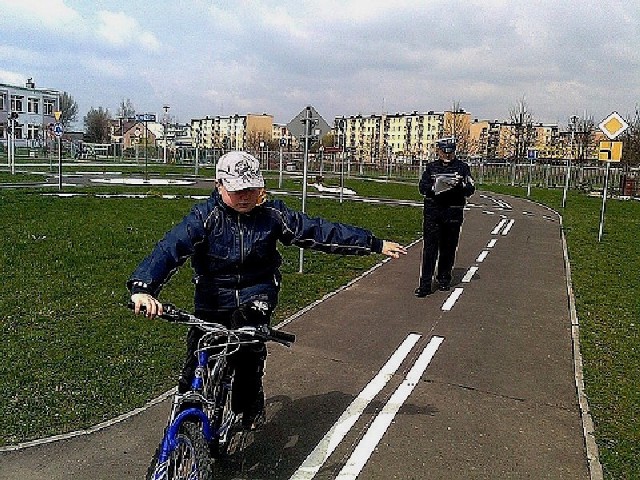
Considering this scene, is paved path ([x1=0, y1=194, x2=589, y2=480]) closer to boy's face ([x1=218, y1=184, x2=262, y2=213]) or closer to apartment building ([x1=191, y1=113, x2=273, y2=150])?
boy's face ([x1=218, y1=184, x2=262, y2=213])

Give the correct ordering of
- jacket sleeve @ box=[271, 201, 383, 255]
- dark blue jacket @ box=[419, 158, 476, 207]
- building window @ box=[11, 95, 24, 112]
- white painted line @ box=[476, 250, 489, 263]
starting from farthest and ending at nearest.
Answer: building window @ box=[11, 95, 24, 112]
white painted line @ box=[476, 250, 489, 263]
dark blue jacket @ box=[419, 158, 476, 207]
jacket sleeve @ box=[271, 201, 383, 255]

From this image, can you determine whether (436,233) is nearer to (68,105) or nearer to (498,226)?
(498,226)

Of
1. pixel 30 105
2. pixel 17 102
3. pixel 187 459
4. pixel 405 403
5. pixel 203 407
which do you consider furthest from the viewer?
pixel 30 105

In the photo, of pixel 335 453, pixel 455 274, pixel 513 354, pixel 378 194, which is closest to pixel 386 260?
pixel 455 274

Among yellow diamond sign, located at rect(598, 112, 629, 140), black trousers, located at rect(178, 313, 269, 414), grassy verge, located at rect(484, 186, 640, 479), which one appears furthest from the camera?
yellow diamond sign, located at rect(598, 112, 629, 140)

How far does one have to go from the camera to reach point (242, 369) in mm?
4266

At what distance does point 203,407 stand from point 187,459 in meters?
0.35

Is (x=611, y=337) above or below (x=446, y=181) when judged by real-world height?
below

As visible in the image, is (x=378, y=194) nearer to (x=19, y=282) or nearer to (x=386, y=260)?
(x=386, y=260)

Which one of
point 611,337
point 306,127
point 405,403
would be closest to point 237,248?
point 405,403

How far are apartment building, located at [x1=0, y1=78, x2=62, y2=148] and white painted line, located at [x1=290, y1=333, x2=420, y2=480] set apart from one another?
3592 inches

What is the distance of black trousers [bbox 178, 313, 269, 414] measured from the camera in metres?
3.89

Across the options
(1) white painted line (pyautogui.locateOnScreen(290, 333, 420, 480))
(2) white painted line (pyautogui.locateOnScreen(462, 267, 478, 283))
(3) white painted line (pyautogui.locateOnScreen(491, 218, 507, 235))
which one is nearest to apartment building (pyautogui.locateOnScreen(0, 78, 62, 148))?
(3) white painted line (pyautogui.locateOnScreen(491, 218, 507, 235))

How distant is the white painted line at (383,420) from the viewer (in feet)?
14.4
